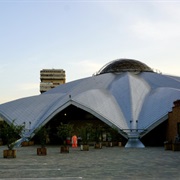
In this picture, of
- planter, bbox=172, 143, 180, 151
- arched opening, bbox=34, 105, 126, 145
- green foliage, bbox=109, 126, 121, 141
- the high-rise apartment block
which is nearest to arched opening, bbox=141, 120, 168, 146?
green foliage, bbox=109, 126, 121, 141

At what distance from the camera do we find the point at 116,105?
43594 mm

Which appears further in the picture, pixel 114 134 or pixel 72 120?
pixel 72 120

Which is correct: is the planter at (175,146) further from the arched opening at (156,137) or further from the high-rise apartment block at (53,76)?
the high-rise apartment block at (53,76)

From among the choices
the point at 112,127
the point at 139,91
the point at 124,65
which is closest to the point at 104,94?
the point at 139,91

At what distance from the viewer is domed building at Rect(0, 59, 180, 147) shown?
39.9 m

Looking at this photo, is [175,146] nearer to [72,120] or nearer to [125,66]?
[72,120]

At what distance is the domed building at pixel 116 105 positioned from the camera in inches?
1570

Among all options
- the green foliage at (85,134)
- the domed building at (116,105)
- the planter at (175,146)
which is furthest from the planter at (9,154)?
the domed building at (116,105)

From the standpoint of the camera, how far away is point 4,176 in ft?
40.2

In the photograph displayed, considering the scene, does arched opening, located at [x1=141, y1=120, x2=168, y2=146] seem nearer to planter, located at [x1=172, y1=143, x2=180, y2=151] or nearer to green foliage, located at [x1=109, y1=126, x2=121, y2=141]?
green foliage, located at [x1=109, y1=126, x2=121, y2=141]

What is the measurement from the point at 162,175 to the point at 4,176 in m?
5.55

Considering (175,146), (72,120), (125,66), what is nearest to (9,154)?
(175,146)

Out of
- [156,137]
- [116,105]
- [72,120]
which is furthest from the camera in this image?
[72,120]

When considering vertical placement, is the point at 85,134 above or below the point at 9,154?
above
